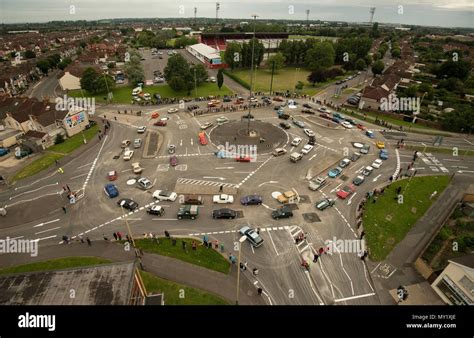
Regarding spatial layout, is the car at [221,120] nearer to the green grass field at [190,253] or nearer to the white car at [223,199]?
the white car at [223,199]

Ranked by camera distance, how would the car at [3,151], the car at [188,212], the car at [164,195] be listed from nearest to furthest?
the car at [188,212] < the car at [164,195] < the car at [3,151]

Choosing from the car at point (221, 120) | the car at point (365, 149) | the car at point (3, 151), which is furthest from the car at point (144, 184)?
the car at point (365, 149)

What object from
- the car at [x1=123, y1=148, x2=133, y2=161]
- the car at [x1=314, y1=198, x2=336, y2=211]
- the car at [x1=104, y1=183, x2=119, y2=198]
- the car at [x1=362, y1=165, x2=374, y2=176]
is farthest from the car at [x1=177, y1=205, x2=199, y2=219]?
the car at [x1=362, y1=165, x2=374, y2=176]

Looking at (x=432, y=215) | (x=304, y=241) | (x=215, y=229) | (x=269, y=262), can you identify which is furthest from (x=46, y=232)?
(x=432, y=215)

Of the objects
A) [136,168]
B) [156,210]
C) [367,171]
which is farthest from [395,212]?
[136,168]

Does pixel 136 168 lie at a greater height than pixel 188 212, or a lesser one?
greater

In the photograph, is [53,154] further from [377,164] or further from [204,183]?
[377,164]
